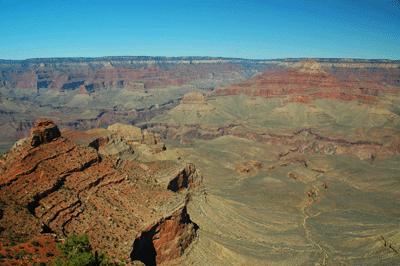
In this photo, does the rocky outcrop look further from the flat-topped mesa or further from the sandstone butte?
the flat-topped mesa

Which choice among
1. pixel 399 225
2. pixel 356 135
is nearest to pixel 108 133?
pixel 399 225

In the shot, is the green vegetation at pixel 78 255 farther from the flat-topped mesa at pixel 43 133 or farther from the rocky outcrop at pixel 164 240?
the flat-topped mesa at pixel 43 133

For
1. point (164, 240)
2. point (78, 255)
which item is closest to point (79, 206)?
point (78, 255)

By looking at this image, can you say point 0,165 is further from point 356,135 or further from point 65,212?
point 356,135

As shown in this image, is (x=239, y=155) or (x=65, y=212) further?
(x=239, y=155)

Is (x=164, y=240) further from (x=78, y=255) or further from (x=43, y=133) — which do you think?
(x=43, y=133)

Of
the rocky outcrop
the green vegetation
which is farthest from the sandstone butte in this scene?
the green vegetation
